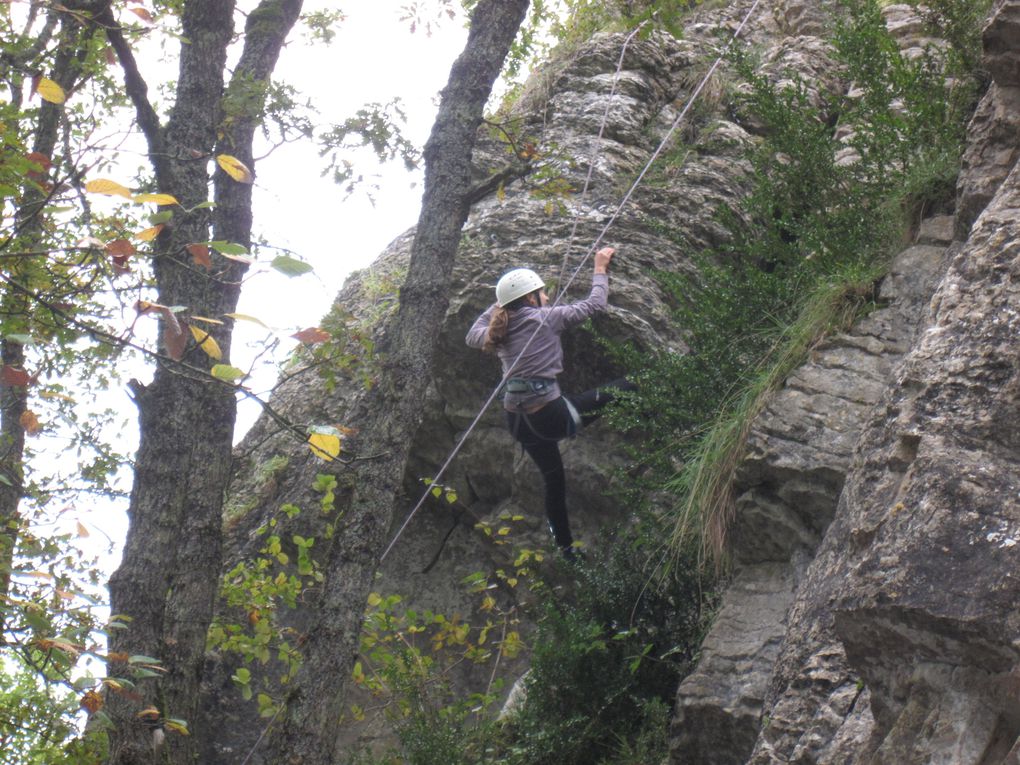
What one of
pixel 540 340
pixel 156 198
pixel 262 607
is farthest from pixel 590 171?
pixel 156 198

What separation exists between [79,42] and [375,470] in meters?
2.64

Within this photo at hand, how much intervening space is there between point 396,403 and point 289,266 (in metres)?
3.08

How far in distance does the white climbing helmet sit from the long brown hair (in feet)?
0.11

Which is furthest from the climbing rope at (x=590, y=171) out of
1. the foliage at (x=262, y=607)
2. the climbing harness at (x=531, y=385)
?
the foliage at (x=262, y=607)

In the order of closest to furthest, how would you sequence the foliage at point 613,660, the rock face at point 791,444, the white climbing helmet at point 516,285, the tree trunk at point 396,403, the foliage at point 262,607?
the rock face at point 791,444
the tree trunk at point 396,403
the foliage at point 613,660
the foliage at point 262,607
the white climbing helmet at point 516,285

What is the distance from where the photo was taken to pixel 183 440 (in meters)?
5.38

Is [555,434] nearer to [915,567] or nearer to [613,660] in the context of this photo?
[613,660]

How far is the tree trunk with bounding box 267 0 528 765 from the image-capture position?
490cm

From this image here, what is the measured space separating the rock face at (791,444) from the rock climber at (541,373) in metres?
0.33

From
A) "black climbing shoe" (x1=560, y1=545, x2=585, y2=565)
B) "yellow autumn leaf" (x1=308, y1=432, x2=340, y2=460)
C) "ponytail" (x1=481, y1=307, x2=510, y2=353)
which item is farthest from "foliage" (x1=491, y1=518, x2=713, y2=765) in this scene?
"yellow autumn leaf" (x1=308, y1=432, x2=340, y2=460)

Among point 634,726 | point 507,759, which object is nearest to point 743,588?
point 634,726

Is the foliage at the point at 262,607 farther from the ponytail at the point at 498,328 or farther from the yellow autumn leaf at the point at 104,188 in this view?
the yellow autumn leaf at the point at 104,188

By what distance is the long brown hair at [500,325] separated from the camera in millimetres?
6895

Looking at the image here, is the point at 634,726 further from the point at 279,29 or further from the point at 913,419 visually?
the point at 279,29
